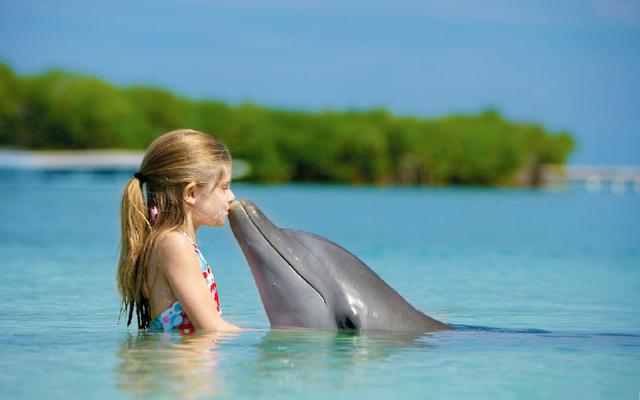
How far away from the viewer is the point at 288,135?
11625 centimetres

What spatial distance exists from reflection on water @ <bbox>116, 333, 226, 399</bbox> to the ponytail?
32cm

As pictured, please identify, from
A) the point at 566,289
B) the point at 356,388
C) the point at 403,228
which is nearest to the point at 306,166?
the point at 403,228

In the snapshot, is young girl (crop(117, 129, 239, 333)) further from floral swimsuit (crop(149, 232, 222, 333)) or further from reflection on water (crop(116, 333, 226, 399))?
reflection on water (crop(116, 333, 226, 399))

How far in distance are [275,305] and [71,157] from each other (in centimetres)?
7789

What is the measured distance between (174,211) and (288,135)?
4337 inches

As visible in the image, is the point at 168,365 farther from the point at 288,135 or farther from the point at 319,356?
the point at 288,135

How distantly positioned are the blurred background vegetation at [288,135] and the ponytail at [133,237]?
95737 millimetres

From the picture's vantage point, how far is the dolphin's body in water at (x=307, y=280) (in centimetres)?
632

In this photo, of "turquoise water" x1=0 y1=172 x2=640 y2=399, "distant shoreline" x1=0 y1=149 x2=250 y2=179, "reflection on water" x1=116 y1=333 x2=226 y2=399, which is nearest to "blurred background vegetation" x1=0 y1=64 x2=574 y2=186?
"distant shoreline" x1=0 y1=149 x2=250 y2=179

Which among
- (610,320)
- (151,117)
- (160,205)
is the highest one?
(151,117)

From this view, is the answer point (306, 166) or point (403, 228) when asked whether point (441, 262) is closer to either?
point (403, 228)

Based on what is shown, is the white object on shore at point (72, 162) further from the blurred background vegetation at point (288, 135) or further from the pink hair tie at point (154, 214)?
the pink hair tie at point (154, 214)

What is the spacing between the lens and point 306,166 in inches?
4604

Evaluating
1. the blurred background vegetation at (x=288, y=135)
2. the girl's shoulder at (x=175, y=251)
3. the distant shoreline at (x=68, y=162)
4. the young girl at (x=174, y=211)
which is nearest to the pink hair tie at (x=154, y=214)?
the young girl at (x=174, y=211)
